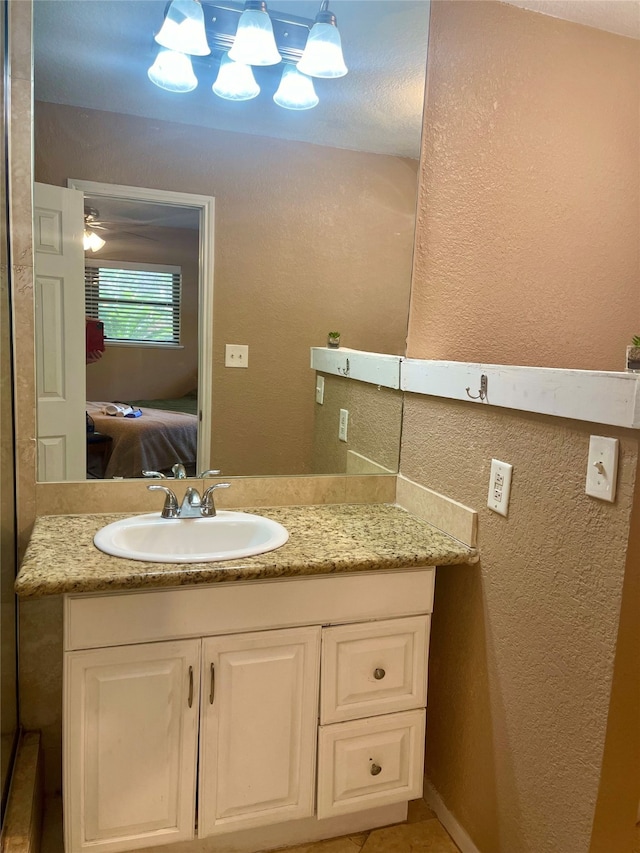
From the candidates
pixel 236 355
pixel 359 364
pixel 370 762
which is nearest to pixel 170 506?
pixel 236 355

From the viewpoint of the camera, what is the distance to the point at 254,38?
1698 millimetres

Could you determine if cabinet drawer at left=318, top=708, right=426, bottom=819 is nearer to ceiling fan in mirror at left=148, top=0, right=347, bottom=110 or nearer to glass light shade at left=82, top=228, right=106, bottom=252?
glass light shade at left=82, top=228, right=106, bottom=252

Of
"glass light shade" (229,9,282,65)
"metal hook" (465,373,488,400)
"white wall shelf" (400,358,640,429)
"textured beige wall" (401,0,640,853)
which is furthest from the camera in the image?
"glass light shade" (229,9,282,65)

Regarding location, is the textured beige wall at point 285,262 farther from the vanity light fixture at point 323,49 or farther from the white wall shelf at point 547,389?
Result: the white wall shelf at point 547,389

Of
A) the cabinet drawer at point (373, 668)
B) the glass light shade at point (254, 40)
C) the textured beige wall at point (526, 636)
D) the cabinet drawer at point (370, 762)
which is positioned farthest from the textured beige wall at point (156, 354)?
the cabinet drawer at point (370, 762)

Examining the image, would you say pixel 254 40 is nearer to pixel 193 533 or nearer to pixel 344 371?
pixel 344 371

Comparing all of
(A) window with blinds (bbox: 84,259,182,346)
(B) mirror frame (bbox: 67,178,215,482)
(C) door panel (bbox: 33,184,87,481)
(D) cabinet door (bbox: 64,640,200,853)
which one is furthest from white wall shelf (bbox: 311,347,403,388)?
(D) cabinet door (bbox: 64,640,200,853)

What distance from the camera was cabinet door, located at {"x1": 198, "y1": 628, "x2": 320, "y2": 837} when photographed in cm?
142

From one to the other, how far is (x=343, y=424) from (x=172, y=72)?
1.12 m

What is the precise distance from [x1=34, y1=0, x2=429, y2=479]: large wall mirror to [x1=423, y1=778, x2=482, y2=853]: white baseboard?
97 centimetres

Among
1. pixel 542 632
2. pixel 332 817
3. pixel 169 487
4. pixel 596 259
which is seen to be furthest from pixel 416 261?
pixel 332 817

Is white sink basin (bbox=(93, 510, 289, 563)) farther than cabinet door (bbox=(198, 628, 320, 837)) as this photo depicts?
Yes

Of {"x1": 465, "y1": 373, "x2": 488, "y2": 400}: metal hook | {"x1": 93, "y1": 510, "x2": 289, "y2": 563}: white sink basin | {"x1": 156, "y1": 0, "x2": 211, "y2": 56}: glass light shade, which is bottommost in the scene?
{"x1": 93, "y1": 510, "x2": 289, "y2": 563}: white sink basin

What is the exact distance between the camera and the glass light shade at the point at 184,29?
162cm
